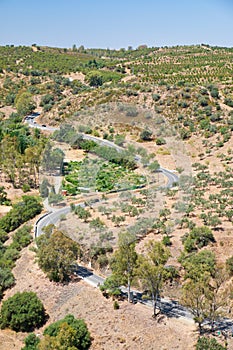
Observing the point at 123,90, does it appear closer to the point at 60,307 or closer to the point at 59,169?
the point at 59,169

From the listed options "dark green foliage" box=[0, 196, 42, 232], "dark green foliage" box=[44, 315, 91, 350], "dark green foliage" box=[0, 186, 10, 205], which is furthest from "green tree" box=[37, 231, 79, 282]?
"dark green foliage" box=[0, 186, 10, 205]

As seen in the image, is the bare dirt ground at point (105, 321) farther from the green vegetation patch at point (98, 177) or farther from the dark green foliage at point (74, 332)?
the green vegetation patch at point (98, 177)

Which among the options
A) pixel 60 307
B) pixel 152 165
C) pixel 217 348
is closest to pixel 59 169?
pixel 152 165

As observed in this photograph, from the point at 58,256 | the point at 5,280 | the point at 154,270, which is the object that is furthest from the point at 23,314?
the point at 154,270

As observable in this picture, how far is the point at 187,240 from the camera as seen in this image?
29844mm

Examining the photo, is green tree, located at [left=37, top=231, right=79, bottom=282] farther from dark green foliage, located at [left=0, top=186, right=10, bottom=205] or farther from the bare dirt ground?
dark green foliage, located at [left=0, top=186, right=10, bottom=205]

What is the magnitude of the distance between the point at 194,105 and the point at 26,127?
90.2 ft

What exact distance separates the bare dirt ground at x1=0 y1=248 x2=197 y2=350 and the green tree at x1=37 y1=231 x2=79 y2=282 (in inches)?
31.7

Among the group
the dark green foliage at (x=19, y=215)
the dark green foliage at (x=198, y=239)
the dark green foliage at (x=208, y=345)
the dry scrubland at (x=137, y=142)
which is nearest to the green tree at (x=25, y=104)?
the dry scrubland at (x=137, y=142)

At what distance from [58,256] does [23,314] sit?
4.62 m

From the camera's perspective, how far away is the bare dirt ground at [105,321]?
71.3 ft

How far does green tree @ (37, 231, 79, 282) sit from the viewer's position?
2809cm

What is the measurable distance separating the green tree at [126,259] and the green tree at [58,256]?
4.20m

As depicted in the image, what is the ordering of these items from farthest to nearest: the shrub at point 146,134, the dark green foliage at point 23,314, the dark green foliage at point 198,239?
the dark green foliage at point 198,239 < the shrub at point 146,134 < the dark green foliage at point 23,314
